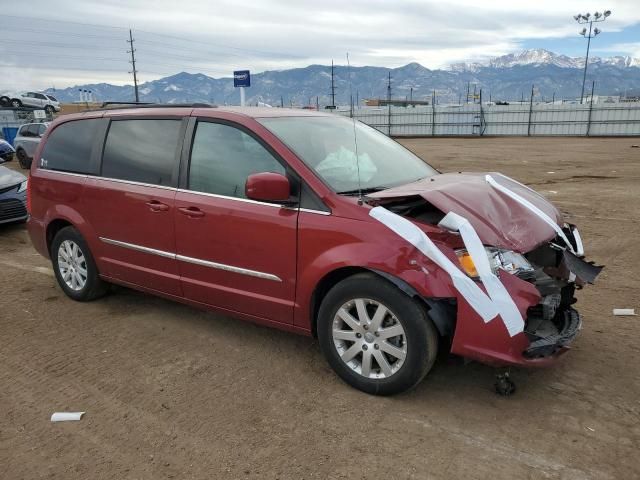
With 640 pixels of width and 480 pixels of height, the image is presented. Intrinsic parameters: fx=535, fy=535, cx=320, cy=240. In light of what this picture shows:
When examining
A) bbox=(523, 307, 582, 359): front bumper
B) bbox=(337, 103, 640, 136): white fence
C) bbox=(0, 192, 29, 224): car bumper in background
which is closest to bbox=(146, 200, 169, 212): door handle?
bbox=(523, 307, 582, 359): front bumper

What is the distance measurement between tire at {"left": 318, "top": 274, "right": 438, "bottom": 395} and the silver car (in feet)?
60.5

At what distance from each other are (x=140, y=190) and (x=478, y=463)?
3.16 metres

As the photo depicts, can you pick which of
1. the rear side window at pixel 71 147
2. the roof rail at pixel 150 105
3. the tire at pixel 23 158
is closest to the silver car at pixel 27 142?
the tire at pixel 23 158

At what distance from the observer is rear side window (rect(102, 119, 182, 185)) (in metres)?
4.21

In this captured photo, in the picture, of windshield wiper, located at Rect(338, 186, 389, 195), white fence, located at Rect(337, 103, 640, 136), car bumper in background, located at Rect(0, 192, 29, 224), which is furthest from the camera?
white fence, located at Rect(337, 103, 640, 136)

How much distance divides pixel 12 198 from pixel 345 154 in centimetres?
686

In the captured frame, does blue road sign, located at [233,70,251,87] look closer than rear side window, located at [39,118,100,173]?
No

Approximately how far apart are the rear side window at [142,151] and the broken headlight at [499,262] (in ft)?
7.68

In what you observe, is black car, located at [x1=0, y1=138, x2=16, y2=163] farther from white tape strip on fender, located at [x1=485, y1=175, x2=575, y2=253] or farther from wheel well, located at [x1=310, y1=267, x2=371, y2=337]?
white tape strip on fender, located at [x1=485, y1=175, x2=575, y2=253]

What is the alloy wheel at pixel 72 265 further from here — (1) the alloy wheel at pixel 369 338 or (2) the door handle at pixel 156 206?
(1) the alloy wheel at pixel 369 338

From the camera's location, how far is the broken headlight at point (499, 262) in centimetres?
301

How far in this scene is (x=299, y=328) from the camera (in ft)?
12.0

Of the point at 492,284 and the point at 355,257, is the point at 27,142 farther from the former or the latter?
the point at 492,284

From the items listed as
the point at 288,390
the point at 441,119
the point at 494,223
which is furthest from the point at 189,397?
the point at 441,119
